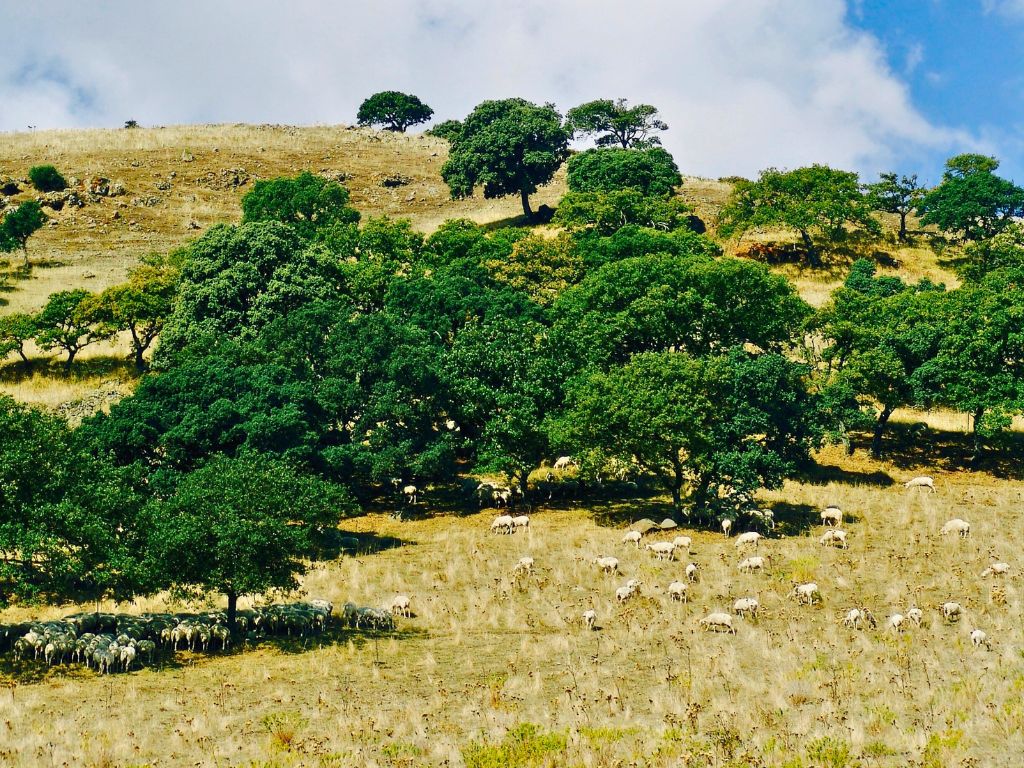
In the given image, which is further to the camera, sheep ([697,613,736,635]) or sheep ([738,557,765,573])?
sheep ([738,557,765,573])

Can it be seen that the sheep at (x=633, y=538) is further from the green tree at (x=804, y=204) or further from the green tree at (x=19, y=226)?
the green tree at (x=19, y=226)

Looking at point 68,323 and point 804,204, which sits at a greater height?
point 804,204

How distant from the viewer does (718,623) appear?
124 ft

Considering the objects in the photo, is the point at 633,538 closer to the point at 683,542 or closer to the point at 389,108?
the point at 683,542

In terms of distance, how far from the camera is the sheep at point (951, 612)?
37.7 meters

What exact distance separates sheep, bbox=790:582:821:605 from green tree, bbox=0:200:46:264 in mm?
94908

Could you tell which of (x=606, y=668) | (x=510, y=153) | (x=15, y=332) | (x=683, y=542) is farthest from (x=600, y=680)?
(x=510, y=153)

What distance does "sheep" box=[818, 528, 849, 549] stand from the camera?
48.5 m

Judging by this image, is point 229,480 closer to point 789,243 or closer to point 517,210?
point 789,243

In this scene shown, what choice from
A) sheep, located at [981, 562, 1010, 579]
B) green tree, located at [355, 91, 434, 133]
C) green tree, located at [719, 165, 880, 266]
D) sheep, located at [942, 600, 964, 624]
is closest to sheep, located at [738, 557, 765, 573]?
sheep, located at [942, 600, 964, 624]

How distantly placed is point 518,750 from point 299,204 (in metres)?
87.8

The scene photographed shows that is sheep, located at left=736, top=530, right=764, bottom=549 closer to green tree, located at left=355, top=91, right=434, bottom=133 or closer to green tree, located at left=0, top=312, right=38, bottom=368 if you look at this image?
green tree, located at left=0, top=312, right=38, bottom=368

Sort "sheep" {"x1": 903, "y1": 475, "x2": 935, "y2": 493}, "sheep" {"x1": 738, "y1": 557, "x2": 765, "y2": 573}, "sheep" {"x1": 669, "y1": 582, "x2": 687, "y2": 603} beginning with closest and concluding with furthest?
"sheep" {"x1": 669, "y1": 582, "x2": 687, "y2": 603} < "sheep" {"x1": 738, "y1": 557, "x2": 765, "y2": 573} < "sheep" {"x1": 903, "y1": 475, "x2": 935, "y2": 493}

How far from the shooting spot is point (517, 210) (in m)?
131
